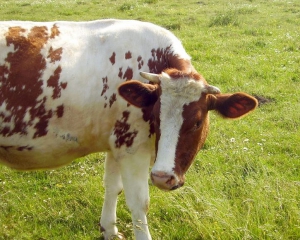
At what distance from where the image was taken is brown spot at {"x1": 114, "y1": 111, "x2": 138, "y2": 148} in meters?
4.30

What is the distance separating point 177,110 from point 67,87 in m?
1.16

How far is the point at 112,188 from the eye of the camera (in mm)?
5047

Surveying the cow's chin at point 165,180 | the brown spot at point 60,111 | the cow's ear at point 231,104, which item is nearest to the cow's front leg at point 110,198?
the brown spot at point 60,111

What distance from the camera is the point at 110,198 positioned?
503cm

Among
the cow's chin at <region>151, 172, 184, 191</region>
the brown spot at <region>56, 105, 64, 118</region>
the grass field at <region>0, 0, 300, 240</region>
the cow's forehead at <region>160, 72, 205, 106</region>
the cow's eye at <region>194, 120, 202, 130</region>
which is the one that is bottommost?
the grass field at <region>0, 0, 300, 240</region>

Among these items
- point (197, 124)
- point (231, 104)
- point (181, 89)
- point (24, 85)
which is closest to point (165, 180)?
point (197, 124)

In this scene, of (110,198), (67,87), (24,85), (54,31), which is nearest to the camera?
(24,85)

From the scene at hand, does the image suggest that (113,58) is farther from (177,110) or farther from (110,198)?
(110,198)

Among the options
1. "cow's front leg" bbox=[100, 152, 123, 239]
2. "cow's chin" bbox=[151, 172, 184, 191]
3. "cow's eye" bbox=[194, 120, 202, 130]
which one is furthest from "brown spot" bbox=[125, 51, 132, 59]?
"cow's chin" bbox=[151, 172, 184, 191]

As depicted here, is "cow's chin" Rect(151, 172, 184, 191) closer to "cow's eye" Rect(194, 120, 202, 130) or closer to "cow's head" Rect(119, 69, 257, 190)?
"cow's head" Rect(119, 69, 257, 190)

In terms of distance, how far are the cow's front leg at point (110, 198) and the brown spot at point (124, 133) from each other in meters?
0.70

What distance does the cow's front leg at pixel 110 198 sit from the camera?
500cm

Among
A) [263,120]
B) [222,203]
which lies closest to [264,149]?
[263,120]

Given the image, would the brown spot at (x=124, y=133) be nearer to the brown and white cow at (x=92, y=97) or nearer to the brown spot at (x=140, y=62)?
the brown and white cow at (x=92, y=97)
